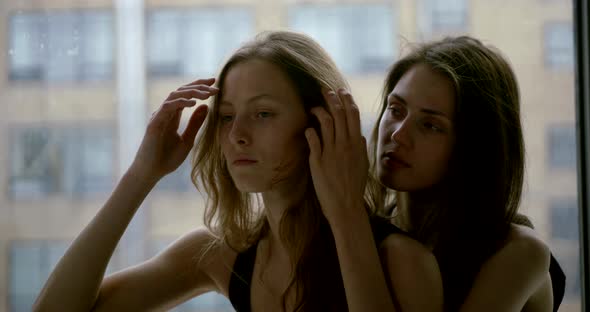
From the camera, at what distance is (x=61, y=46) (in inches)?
51.9

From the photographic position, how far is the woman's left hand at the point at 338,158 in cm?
84

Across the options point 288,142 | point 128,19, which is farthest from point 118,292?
point 128,19

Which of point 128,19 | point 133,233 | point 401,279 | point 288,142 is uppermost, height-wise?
point 128,19

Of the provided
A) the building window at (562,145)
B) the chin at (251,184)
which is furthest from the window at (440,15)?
the chin at (251,184)

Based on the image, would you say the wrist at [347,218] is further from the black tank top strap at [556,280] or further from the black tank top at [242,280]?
the black tank top strap at [556,280]

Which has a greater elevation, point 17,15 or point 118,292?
point 17,15

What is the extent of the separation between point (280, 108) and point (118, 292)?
36 cm

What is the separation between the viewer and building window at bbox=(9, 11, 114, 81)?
131 centimetres

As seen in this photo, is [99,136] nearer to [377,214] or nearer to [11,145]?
[11,145]

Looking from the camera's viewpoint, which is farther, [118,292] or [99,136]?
[99,136]

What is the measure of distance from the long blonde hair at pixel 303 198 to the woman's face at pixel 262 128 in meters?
0.02

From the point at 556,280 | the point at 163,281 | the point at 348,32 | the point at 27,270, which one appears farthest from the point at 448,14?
the point at 27,270

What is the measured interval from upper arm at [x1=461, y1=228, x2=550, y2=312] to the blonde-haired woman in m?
0.11

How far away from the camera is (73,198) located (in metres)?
1.32
